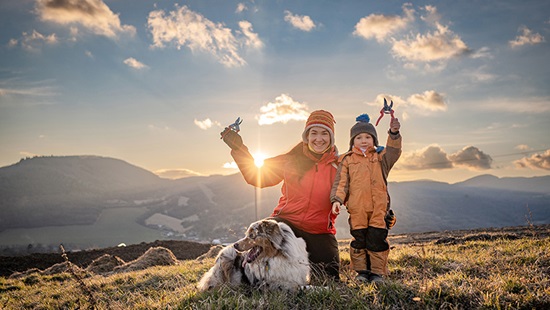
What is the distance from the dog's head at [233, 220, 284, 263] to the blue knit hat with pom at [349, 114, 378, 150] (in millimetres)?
2223

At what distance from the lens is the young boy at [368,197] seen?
16.8 ft

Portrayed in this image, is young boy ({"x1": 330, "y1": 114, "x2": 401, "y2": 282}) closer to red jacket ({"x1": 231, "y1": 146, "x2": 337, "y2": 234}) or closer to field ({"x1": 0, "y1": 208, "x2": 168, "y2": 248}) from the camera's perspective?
red jacket ({"x1": 231, "y1": 146, "x2": 337, "y2": 234})

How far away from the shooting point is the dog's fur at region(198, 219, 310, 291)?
4.29m

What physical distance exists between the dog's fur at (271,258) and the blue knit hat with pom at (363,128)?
6.86 feet

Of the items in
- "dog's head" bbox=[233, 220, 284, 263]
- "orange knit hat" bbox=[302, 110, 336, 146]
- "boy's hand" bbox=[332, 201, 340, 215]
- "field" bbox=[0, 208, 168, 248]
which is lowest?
"field" bbox=[0, 208, 168, 248]

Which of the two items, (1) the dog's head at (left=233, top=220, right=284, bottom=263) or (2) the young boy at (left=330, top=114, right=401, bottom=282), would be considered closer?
(1) the dog's head at (left=233, top=220, right=284, bottom=263)

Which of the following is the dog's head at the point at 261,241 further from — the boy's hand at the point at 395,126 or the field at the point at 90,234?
the field at the point at 90,234

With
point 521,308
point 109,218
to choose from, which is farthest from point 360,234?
point 109,218

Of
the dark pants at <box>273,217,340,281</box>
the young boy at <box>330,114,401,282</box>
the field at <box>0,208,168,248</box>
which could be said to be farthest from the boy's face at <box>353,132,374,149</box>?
the field at <box>0,208,168,248</box>

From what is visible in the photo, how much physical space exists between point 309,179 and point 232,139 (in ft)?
5.68

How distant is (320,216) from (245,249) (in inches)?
65.8

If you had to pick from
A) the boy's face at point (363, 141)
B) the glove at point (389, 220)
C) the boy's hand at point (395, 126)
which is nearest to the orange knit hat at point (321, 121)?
the boy's face at point (363, 141)

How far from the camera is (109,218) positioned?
187875 mm

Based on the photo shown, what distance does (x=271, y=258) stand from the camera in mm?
4379
